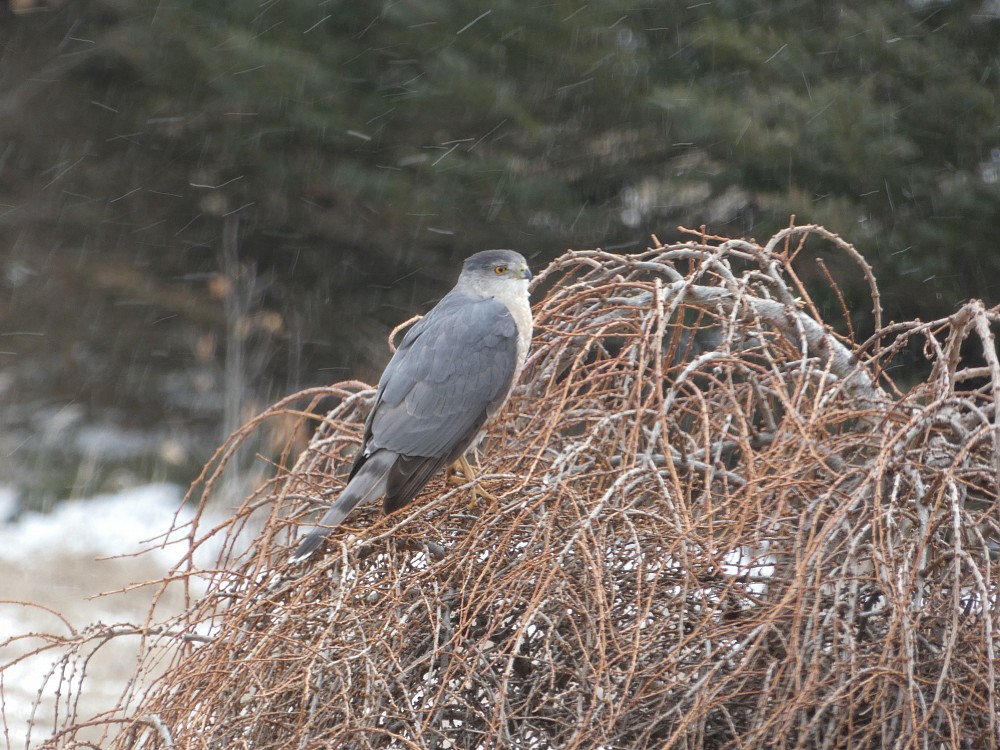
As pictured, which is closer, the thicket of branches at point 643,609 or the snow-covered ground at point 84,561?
the thicket of branches at point 643,609

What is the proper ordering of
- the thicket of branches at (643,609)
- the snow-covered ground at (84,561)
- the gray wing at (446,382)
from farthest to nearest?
the snow-covered ground at (84,561) < the gray wing at (446,382) < the thicket of branches at (643,609)

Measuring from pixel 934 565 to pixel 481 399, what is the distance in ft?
3.62

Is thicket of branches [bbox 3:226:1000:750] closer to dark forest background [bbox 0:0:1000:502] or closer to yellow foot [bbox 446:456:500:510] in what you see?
yellow foot [bbox 446:456:500:510]

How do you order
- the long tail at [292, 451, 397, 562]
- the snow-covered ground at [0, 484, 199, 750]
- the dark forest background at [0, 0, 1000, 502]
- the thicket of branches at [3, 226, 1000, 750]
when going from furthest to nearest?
the snow-covered ground at [0, 484, 199, 750]
the dark forest background at [0, 0, 1000, 502]
the long tail at [292, 451, 397, 562]
the thicket of branches at [3, 226, 1000, 750]

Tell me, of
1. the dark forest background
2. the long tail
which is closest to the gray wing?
the long tail

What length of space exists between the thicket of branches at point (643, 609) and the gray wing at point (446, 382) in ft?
1.18

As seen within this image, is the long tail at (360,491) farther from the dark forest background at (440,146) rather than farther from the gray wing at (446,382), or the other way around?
the dark forest background at (440,146)

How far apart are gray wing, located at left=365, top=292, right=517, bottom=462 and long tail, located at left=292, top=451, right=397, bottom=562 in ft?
0.19

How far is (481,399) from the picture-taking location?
2.50m

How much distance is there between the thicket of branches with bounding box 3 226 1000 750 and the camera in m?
1.55

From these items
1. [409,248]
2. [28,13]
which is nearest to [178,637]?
[409,248]

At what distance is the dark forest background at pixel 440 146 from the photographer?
563 cm

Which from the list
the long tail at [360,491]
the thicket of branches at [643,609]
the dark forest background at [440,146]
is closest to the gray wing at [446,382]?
the long tail at [360,491]

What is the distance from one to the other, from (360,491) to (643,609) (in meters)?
0.73
